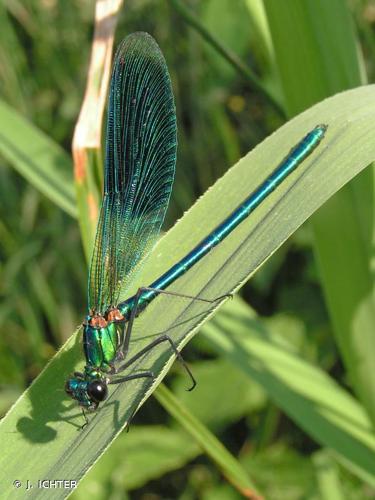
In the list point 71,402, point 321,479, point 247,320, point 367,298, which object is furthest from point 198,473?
point 71,402

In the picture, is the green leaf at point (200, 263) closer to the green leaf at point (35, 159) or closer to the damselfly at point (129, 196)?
the damselfly at point (129, 196)

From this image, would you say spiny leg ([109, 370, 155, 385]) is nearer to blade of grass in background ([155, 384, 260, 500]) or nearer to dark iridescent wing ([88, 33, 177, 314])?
blade of grass in background ([155, 384, 260, 500])

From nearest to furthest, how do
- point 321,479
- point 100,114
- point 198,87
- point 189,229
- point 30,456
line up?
point 30,456
point 189,229
point 100,114
point 321,479
point 198,87

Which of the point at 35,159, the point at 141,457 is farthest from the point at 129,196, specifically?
the point at 141,457

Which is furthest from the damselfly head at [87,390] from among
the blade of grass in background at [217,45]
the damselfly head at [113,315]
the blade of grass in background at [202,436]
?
the blade of grass in background at [217,45]

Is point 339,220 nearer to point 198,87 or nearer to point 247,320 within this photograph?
point 247,320

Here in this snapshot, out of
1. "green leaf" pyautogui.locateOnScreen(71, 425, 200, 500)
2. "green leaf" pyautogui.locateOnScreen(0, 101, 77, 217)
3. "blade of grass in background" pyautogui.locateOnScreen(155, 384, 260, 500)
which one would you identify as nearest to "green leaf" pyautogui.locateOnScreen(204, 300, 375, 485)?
"blade of grass in background" pyautogui.locateOnScreen(155, 384, 260, 500)
